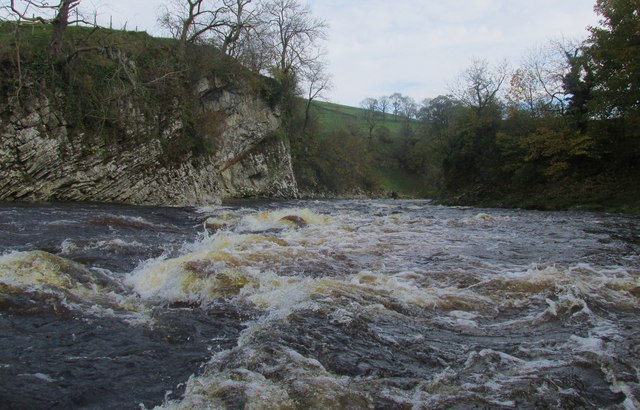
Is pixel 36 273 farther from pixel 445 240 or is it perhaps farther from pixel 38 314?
pixel 445 240

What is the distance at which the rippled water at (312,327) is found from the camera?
3.60 m

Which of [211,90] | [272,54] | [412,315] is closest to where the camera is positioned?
[412,315]

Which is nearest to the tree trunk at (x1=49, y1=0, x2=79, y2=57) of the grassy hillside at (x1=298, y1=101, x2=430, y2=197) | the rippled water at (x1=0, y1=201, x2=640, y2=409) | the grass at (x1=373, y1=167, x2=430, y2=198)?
the rippled water at (x1=0, y1=201, x2=640, y2=409)

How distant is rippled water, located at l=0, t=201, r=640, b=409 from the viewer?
11.8ft

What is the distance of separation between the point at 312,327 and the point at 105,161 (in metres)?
19.5

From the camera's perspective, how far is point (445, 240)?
39.0 feet

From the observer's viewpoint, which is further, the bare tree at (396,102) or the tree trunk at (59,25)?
the bare tree at (396,102)

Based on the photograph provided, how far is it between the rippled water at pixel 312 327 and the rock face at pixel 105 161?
10.6 meters

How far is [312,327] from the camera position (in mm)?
4961

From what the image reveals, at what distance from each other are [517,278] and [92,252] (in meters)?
7.69

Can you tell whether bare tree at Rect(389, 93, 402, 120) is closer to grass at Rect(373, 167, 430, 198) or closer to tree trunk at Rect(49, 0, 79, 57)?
grass at Rect(373, 167, 430, 198)

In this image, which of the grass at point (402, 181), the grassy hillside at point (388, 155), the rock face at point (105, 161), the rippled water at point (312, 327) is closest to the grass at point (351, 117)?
the grassy hillside at point (388, 155)

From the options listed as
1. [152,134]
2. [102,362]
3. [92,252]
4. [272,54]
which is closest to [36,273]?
[92,252]

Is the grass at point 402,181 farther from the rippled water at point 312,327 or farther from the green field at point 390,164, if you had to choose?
the rippled water at point 312,327
